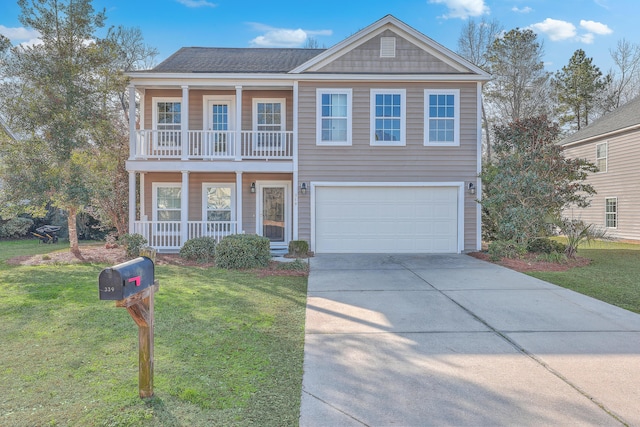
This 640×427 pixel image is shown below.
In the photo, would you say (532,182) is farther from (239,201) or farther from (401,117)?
(239,201)

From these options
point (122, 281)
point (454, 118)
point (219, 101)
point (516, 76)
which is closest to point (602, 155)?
point (516, 76)

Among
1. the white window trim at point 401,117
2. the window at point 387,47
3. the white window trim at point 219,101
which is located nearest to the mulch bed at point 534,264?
the white window trim at point 401,117

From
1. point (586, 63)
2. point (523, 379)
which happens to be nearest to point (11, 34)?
point (523, 379)

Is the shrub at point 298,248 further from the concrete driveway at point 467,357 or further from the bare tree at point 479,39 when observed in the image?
the bare tree at point 479,39

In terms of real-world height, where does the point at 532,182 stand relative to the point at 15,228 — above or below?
above

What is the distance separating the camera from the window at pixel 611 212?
55.5ft

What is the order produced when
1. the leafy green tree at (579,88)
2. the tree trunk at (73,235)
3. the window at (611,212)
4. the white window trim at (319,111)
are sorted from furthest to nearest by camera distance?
1. the leafy green tree at (579,88)
2. the window at (611,212)
3. the white window trim at (319,111)
4. the tree trunk at (73,235)

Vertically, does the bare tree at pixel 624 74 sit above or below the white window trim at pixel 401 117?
above

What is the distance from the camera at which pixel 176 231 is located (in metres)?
12.0

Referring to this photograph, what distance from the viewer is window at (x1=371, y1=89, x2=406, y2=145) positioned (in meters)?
11.6

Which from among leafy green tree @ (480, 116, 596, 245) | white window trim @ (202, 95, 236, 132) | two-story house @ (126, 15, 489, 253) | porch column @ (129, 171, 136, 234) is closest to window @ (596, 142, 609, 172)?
leafy green tree @ (480, 116, 596, 245)

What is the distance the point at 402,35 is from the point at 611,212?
44.1 ft

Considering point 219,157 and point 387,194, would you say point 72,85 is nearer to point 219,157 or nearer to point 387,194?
point 219,157

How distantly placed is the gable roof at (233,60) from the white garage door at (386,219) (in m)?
4.69
